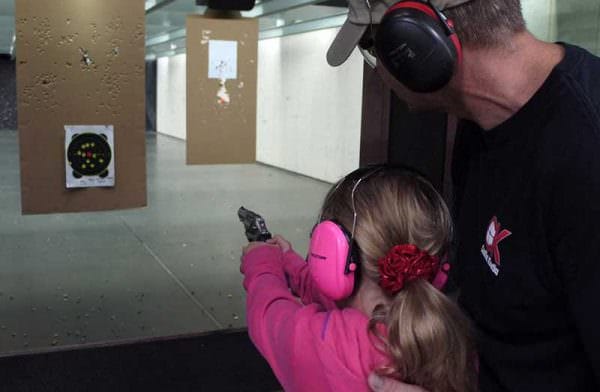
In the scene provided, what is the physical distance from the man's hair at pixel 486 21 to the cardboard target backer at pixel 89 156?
2.02 m

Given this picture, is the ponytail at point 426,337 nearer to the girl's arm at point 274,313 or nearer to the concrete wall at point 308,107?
the girl's arm at point 274,313

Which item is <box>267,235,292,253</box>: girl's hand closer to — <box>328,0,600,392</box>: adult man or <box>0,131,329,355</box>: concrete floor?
<box>328,0,600,392</box>: adult man

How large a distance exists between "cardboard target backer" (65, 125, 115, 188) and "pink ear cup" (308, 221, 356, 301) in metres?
1.89

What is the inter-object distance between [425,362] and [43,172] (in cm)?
210

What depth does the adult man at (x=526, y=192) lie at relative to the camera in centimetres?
75

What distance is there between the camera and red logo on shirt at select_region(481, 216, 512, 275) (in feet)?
2.86

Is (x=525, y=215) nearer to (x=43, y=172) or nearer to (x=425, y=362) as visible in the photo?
(x=425, y=362)

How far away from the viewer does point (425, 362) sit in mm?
888

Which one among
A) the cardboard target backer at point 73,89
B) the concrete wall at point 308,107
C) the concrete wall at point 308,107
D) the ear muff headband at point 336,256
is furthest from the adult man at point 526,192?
the concrete wall at point 308,107

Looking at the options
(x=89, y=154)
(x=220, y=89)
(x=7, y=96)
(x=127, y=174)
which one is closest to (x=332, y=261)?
(x=89, y=154)

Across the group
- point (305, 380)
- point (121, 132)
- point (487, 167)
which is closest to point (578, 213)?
point (487, 167)

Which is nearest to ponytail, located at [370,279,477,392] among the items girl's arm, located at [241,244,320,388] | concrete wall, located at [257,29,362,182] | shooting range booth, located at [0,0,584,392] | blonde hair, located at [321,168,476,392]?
blonde hair, located at [321,168,476,392]

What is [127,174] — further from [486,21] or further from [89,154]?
[486,21]

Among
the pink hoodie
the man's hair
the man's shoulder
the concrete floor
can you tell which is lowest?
the concrete floor
